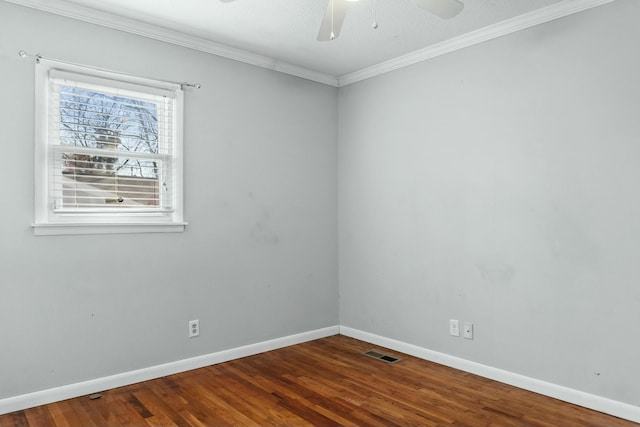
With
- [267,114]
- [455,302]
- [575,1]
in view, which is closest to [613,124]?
[575,1]

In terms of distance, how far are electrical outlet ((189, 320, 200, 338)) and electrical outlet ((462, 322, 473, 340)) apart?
2.04m

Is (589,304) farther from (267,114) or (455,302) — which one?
(267,114)

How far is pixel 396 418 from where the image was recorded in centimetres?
254

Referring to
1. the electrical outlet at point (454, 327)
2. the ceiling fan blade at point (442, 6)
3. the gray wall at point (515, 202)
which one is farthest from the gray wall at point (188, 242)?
the ceiling fan blade at point (442, 6)

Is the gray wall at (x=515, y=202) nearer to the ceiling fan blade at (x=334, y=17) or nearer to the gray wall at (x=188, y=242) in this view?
the gray wall at (x=188, y=242)

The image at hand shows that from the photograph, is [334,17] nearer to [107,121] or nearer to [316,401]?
[107,121]

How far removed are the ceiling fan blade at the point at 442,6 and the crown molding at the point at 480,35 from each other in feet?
3.79

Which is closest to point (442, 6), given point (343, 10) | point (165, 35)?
point (343, 10)

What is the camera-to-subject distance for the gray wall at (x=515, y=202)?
8.51 ft

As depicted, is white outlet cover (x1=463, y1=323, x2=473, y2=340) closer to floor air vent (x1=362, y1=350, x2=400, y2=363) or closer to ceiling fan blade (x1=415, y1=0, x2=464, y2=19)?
floor air vent (x1=362, y1=350, x2=400, y2=363)

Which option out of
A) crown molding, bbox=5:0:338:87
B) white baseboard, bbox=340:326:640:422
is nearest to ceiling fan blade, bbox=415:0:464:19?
crown molding, bbox=5:0:338:87

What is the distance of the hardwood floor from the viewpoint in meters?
2.51

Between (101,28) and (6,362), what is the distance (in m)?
2.20

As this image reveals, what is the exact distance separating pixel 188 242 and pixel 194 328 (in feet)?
2.18
